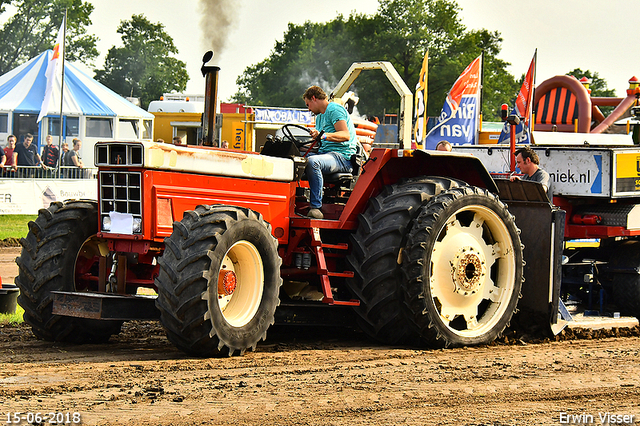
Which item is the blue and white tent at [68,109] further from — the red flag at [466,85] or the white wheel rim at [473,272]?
the white wheel rim at [473,272]

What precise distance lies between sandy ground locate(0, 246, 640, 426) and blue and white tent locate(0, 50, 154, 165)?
1999 centimetres

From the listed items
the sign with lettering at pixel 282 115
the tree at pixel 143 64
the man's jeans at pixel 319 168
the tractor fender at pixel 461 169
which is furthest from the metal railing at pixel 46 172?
the tree at pixel 143 64

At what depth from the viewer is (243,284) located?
19.7 feet

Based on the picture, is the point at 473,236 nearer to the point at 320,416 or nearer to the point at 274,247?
the point at 274,247

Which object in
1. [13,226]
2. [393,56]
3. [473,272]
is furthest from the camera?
[393,56]

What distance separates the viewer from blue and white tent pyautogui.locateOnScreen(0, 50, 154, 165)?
25.4 m

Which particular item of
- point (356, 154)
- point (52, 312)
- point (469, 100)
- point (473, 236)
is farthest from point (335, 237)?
point (469, 100)

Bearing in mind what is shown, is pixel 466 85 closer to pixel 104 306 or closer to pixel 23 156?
pixel 23 156

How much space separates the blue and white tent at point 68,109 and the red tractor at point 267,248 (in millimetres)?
20004

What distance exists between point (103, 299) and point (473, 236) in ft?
10.4

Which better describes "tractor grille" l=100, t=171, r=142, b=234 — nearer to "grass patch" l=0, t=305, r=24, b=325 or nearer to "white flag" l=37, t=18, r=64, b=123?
"grass patch" l=0, t=305, r=24, b=325

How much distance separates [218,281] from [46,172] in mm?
13602

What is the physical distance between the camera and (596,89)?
78688mm

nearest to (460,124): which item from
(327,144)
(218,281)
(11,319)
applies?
(327,144)
